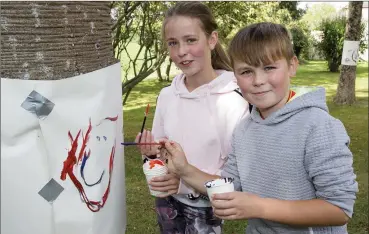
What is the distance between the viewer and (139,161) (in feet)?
19.5

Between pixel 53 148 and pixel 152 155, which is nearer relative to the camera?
pixel 53 148

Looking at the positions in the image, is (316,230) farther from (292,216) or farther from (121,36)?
(121,36)

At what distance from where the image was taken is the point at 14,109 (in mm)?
1399

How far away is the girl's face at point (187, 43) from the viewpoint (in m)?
2.06

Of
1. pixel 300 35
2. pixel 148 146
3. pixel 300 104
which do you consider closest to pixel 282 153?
pixel 300 104

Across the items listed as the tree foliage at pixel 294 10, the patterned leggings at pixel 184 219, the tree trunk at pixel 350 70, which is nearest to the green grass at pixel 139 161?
the tree trunk at pixel 350 70

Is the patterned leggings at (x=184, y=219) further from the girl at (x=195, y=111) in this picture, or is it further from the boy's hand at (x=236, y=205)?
the boy's hand at (x=236, y=205)

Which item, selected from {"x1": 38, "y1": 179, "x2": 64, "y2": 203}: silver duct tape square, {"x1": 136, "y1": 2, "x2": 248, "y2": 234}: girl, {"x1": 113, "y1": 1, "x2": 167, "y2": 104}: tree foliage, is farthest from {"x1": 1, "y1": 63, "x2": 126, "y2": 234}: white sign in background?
{"x1": 113, "y1": 1, "x2": 167, "y2": 104}: tree foliage

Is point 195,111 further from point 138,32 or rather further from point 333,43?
point 333,43

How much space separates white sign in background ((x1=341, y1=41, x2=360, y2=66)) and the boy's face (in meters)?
7.91

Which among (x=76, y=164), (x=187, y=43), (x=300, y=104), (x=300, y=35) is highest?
(x=187, y=43)

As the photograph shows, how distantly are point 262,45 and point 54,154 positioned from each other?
2.55 ft

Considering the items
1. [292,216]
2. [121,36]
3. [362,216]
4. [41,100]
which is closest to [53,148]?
[41,100]

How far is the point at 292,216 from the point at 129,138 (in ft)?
18.4
